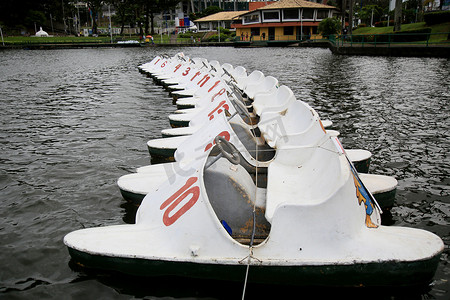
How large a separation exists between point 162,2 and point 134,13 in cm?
942

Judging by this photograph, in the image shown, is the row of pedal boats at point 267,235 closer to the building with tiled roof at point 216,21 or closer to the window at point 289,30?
the window at point 289,30

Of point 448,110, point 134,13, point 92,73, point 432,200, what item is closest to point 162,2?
point 134,13

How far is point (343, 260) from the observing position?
4.23 m

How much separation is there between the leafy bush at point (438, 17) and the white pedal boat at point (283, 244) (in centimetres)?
4088

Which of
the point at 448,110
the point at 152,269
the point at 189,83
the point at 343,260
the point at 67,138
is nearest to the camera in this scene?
the point at 343,260

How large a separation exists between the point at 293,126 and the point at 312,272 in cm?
383

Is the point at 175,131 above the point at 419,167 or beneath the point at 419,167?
above

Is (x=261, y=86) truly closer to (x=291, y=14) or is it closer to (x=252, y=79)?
(x=252, y=79)

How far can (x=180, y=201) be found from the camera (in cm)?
477

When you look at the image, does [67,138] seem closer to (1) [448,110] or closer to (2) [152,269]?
(2) [152,269]

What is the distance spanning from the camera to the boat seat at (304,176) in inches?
187

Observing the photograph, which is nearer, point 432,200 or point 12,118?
point 432,200

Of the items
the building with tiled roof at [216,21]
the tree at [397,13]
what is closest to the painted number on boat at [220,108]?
the tree at [397,13]

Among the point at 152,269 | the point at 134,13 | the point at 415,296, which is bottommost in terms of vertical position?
the point at 415,296
